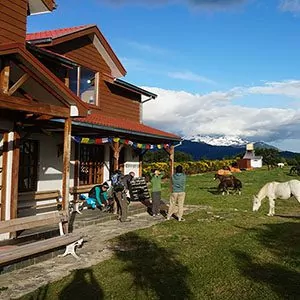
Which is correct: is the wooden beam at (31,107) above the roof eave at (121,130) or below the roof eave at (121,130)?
below

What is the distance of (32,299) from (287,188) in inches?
430

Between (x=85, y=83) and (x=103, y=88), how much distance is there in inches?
37.5

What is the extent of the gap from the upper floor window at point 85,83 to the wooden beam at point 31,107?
6171 mm

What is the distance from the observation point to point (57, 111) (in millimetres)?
8984

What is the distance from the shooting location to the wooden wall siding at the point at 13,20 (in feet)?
30.8

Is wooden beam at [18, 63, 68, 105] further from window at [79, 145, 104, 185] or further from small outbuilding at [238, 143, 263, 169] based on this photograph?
small outbuilding at [238, 143, 263, 169]

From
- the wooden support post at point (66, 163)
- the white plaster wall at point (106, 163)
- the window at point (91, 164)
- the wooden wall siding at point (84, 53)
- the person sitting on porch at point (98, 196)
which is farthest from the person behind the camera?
the white plaster wall at point (106, 163)

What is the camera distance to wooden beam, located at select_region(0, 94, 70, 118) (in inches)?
295

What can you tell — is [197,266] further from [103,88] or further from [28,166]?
[103,88]

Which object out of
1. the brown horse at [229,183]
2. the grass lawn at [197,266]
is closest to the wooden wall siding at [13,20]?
the grass lawn at [197,266]

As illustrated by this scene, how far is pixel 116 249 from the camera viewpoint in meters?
9.14

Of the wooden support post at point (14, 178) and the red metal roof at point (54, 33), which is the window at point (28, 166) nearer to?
the wooden support post at point (14, 178)

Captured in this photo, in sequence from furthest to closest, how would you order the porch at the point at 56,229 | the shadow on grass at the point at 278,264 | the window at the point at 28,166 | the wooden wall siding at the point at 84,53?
the wooden wall siding at the point at 84,53
the window at the point at 28,166
the porch at the point at 56,229
the shadow on grass at the point at 278,264

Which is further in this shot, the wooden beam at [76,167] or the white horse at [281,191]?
the white horse at [281,191]
